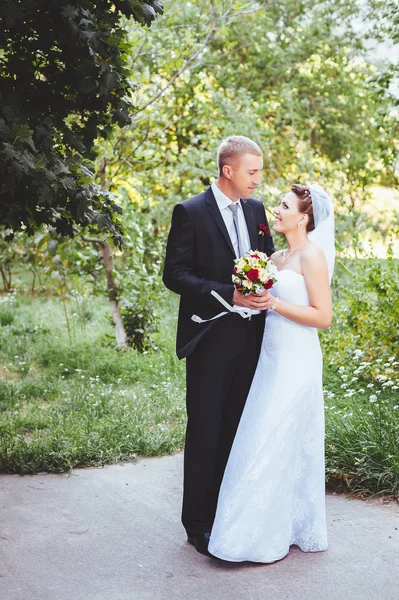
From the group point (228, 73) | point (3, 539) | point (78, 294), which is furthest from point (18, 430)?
point (228, 73)

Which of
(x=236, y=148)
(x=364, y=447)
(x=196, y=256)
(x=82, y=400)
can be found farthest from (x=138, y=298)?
(x=236, y=148)

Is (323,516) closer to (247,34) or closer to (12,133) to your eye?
(12,133)

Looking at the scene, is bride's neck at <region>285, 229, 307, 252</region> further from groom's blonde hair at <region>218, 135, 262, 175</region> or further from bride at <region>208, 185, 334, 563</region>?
groom's blonde hair at <region>218, 135, 262, 175</region>

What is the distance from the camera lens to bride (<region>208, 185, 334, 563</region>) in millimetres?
3779

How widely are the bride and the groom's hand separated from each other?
8cm

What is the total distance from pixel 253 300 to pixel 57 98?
2.00 metres

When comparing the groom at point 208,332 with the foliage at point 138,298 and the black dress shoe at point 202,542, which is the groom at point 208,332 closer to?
the black dress shoe at point 202,542

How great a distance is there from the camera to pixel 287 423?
12.7 feet

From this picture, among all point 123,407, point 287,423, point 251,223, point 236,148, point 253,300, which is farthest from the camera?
point 123,407

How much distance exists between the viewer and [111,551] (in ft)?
12.9

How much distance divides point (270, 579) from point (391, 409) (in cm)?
234

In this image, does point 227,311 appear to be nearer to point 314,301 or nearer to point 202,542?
point 314,301

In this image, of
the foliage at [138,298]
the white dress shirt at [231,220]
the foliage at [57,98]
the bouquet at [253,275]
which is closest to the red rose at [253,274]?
the bouquet at [253,275]

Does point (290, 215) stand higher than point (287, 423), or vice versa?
point (290, 215)
